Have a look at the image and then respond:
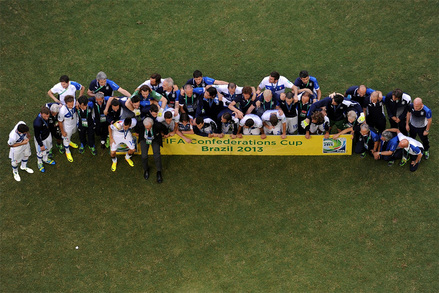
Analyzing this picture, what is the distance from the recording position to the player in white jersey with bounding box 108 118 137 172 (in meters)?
11.3

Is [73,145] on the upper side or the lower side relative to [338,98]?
lower

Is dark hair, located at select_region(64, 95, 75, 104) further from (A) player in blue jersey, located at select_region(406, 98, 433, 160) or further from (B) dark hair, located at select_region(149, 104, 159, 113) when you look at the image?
(A) player in blue jersey, located at select_region(406, 98, 433, 160)

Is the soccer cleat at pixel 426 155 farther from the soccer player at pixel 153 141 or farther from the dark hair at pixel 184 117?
the soccer player at pixel 153 141

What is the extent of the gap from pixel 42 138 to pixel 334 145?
22.0 feet

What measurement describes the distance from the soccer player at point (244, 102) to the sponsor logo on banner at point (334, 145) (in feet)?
6.22

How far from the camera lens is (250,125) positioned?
11.1m

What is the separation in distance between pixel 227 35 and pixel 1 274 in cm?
868

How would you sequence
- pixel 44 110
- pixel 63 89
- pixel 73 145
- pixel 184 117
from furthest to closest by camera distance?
pixel 73 145
pixel 63 89
pixel 184 117
pixel 44 110

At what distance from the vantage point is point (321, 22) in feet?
48.4

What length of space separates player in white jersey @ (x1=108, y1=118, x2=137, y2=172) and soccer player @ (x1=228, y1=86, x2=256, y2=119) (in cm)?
229

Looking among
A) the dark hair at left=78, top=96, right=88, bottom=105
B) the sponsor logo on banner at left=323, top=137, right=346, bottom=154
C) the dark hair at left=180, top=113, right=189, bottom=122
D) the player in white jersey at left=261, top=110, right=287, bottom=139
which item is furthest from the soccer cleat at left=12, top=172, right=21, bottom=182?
the sponsor logo on banner at left=323, top=137, right=346, bottom=154

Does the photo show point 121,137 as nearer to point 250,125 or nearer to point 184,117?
point 184,117

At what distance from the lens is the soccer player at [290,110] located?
1127 centimetres

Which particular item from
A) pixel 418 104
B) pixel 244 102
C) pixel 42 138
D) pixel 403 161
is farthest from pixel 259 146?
pixel 42 138
